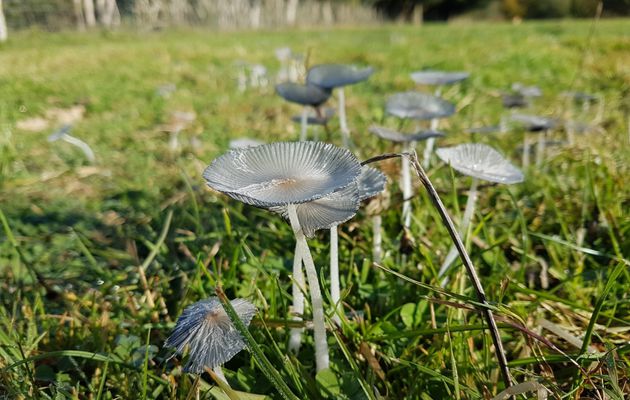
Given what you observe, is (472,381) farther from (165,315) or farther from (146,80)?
(146,80)

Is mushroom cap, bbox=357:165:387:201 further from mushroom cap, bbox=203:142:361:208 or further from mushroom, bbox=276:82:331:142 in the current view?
mushroom, bbox=276:82:331:142

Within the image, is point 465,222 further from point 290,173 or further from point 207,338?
point 207,338

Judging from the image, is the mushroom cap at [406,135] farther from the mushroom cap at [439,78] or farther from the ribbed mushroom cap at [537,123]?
the ribbed mushroom cap at [537,123]

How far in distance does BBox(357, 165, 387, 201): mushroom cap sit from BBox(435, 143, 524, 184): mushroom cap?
0.18 metres

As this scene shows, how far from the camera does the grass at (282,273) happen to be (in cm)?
82

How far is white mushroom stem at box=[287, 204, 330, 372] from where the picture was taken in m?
0.70

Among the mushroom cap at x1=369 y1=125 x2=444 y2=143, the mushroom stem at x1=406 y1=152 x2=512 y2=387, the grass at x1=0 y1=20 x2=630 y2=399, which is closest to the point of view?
the mushroom stem at x1=406 y1=152 x2=512 y2=387

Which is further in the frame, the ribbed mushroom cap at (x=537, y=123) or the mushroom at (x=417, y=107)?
the ribbed mushroom cap at (x=537, y=123)

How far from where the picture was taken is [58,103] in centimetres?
386

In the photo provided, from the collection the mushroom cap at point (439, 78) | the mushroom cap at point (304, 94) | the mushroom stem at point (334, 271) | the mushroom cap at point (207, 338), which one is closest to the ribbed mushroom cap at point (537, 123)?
the mushroom cap at point (439, 78)

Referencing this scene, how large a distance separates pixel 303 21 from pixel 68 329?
32325 millimetres

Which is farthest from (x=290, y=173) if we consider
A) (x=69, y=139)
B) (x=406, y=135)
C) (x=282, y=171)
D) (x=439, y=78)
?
(x=69, y=139)

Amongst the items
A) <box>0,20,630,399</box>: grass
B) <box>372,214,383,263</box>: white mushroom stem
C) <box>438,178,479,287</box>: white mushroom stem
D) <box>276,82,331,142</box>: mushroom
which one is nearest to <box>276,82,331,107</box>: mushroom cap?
<box>276,82,331,142</box>: mushroom

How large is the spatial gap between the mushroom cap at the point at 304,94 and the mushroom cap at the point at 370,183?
0.52 meters
